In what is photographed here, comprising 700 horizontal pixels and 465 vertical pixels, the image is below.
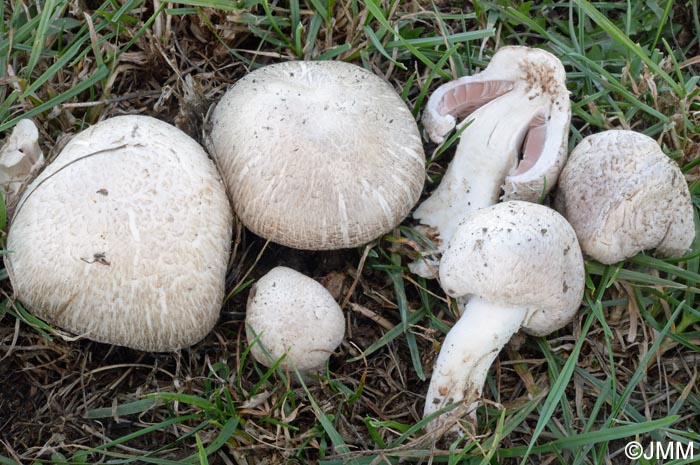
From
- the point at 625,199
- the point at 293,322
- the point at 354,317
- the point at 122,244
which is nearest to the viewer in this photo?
the point at 122,244

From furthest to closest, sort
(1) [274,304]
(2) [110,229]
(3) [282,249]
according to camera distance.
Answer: (3) [282,249], (1) [274,304], (2) [110,229]

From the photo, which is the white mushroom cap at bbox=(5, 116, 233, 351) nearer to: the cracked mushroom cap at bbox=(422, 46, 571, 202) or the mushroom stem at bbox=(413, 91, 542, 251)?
the mushroom stem at bbox=(413, 91, 542, 251)

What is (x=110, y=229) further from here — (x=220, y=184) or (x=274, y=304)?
(x=274, y=304)

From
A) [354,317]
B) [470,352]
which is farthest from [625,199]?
[354,317]

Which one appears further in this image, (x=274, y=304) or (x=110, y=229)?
(x=274, y=304)

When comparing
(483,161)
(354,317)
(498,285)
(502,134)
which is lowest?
(354,317)

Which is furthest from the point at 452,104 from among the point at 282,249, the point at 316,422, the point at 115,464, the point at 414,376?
→ the point at 115,464

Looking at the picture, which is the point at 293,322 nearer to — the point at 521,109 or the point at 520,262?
the point at 520,262

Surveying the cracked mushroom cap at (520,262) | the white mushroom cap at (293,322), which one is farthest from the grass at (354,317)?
the cracked mushroom cap at (520,262)
